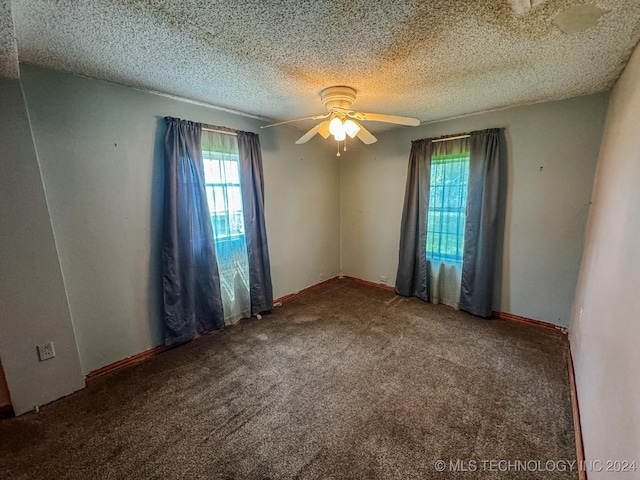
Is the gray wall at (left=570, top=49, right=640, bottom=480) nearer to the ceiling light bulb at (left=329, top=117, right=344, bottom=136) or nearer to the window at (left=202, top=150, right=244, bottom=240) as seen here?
the ceiling light bulb at (left=329, top=117, right=344, bottom=136)

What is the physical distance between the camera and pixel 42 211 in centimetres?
178

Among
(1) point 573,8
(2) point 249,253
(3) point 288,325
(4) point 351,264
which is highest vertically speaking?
(1) point 573,8

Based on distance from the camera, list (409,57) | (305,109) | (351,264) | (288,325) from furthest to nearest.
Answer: (351,264) < (288,325) < (305,109) < (409,57)

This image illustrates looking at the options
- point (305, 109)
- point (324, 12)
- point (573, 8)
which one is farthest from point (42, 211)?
point (573, 8)

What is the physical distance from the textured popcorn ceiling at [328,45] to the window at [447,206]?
2.89ft

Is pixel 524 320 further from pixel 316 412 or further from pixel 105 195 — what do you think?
pixel 105 195

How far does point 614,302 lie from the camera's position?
1.31 metres

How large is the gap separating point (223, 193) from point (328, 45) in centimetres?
175

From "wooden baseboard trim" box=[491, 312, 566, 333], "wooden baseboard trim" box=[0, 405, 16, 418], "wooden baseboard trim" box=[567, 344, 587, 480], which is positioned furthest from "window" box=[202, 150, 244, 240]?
"wooden baseboard trim" box=[491, 312, 566, 333]

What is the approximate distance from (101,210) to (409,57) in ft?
8.45

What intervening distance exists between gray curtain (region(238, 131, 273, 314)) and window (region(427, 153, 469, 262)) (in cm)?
214

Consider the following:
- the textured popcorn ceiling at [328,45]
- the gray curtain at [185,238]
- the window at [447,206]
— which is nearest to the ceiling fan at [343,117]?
the textured popcorn ceiling at [328,45]

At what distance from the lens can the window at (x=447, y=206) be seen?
3.12 m

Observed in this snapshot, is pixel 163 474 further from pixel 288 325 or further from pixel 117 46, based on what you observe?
pixel 117 46
